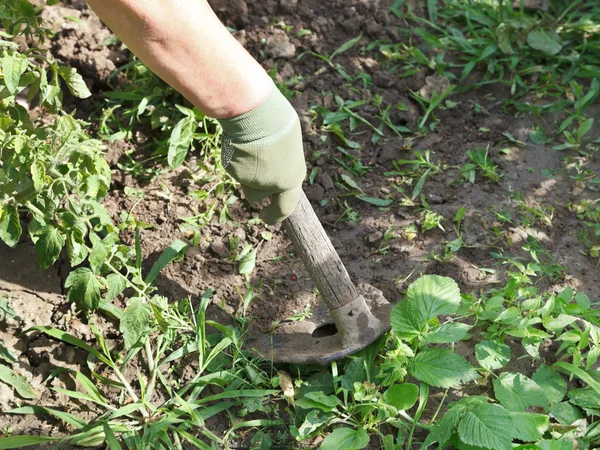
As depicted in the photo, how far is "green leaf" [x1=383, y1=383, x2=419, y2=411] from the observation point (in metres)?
2.41

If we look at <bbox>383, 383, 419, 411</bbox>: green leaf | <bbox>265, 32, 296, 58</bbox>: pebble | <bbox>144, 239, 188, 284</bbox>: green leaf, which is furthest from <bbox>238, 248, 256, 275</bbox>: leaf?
<bbox>265, 32, 296, 58</bbox>: pebble

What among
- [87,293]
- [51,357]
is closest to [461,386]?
[87,293]

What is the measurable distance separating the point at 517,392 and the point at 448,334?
0.31 meters

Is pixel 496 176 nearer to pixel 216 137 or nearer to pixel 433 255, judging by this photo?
pixel 433 255

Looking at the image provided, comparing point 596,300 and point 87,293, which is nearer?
point 87,293

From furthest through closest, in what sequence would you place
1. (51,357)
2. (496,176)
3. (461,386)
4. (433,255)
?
(496,176), (433,255), (51,357), (461,386)

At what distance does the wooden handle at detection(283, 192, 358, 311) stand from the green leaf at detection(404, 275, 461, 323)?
0.27 meters

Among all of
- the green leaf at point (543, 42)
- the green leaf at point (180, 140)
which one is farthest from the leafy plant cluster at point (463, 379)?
the green leaf at point (543, 42)

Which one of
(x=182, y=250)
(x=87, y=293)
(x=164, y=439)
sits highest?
(x=87, y=293)

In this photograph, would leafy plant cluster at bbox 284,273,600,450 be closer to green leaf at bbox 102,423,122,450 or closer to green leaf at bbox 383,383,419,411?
green leaf at bbox 383,383,419,411

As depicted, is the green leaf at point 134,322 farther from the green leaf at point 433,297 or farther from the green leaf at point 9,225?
the green leaf at point 433,297

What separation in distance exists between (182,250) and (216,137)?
0.69 meters

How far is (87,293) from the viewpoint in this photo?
95.0 inches

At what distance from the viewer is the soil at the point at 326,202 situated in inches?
115
